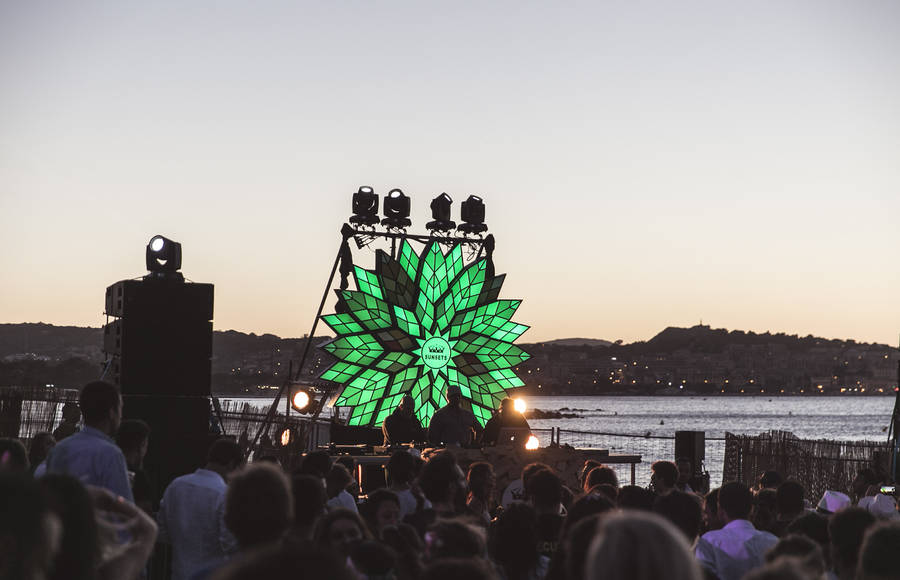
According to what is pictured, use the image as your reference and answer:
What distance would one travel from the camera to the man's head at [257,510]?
3672 millimetres

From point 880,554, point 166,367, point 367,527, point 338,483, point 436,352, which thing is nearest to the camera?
point 880,554

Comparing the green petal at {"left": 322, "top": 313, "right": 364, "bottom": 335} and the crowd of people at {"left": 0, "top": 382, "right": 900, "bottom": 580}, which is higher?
the green petal at {"left": 322, "top": 313, "right": 364, "bottom": 335}

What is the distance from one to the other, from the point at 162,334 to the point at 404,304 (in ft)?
23.3

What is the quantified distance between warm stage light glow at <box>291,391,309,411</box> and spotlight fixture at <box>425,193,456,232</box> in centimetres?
318

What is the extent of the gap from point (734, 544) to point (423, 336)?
34.5 feet

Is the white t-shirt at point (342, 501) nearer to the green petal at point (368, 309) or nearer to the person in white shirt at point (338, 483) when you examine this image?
the person in white shirt at point (338, 483)

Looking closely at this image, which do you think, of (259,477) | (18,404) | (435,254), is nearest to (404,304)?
(435,254)

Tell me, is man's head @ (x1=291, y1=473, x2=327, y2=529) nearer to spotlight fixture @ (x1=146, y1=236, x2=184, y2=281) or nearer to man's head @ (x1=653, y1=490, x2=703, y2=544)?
man's head @ (x1=653, y1=490, x2=703, y2=544)

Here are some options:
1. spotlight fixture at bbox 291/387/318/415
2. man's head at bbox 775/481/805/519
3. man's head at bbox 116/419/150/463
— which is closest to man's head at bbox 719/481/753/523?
man's head at bbox 775/481/805/519

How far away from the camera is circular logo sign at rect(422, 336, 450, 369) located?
1638cm

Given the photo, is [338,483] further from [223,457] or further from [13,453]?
[13,453]

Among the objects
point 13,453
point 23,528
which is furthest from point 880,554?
point 13,453

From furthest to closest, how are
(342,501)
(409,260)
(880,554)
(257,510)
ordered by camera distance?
(409,260) < (342,501) < (257,510) < (880,554)

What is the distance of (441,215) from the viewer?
1672 centimetres
